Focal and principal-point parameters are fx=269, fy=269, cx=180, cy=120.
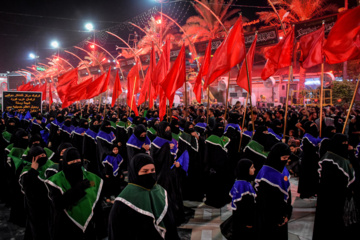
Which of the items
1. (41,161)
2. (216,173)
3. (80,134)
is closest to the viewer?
(41,161)

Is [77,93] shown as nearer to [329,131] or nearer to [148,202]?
[329,131]

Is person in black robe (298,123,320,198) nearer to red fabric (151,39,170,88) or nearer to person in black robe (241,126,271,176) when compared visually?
person in black robe (241,126,271,176)

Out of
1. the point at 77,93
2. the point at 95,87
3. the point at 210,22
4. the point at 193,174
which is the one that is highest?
the point at 210,22

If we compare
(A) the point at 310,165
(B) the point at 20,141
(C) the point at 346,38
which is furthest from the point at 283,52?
(B) the point at 20,141

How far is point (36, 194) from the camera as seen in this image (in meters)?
3.91

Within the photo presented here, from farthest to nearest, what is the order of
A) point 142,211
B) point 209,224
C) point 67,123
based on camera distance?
point 67,123
point 209,224
point 142,211

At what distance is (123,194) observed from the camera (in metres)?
2.67

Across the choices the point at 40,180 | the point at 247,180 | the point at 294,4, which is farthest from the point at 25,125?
the point at 294,4

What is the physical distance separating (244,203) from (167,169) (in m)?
1.75

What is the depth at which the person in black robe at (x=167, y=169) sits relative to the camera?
17.0 ft

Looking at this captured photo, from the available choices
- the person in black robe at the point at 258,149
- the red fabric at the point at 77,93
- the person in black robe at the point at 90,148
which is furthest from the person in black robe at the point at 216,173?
the red fabric at the point at 77,93

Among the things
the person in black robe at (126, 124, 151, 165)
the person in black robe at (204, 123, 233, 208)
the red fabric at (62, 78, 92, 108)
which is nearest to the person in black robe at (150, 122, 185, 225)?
the person in black robe at (126, 124, 151, 165)

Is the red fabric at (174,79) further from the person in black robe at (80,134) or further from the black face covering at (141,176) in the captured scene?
the black face covering at (141,176)

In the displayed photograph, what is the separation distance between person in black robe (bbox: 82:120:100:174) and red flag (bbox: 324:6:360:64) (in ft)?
21.4
